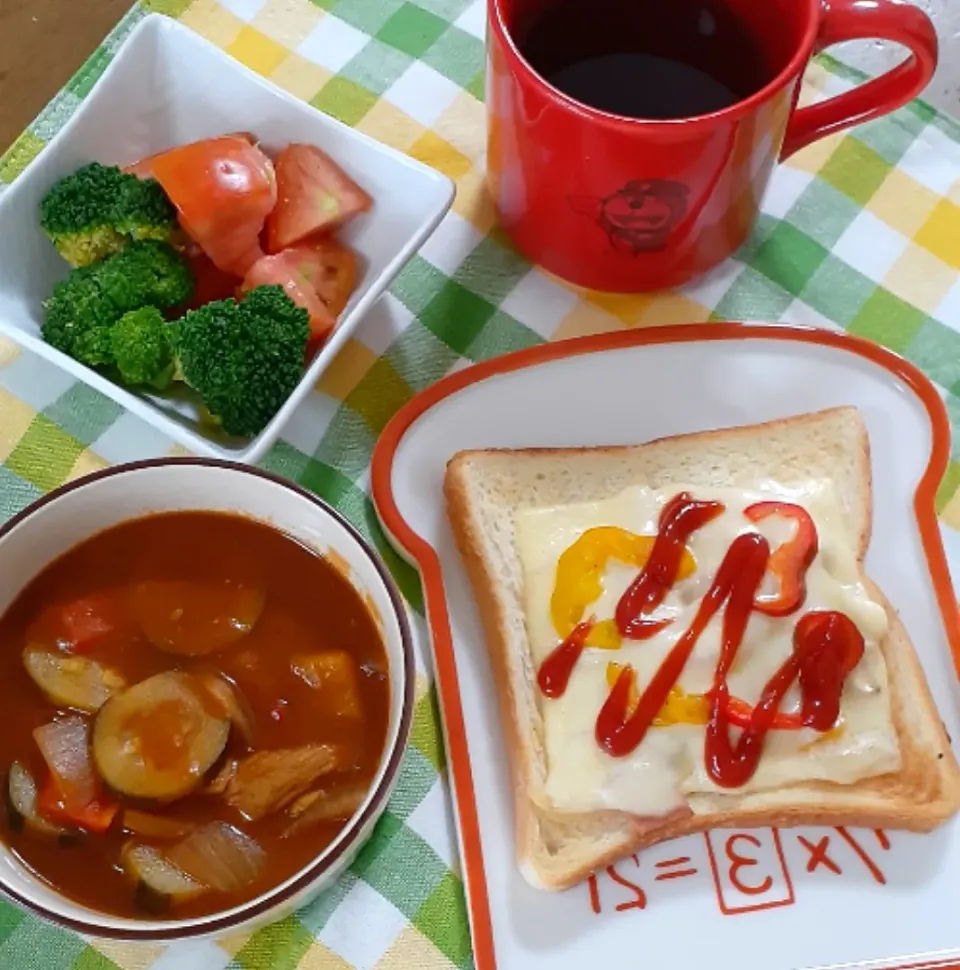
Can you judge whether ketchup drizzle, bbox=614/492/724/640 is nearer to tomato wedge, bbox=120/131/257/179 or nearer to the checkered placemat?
the checkered placemat

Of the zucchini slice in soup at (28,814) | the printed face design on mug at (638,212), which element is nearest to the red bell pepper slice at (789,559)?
the printed face design on mug at (638,212)

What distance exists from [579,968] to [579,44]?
1.16 m

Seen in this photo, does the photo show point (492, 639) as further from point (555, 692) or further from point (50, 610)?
point (50, 610)

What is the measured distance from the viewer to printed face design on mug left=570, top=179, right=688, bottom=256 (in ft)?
4.83

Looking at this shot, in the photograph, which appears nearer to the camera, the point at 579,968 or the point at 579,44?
the point at 579,968

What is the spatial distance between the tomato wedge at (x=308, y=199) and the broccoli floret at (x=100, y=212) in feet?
0.48

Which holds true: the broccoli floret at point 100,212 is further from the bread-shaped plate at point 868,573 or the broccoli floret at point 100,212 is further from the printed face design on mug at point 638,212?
the printed face design on mug at point 638,212

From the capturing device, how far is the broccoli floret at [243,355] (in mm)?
1443

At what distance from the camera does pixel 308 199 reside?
1.61 metres

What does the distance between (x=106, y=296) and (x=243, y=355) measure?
0.71ft

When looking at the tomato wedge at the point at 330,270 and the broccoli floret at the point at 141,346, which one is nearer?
the broccoli floret at the point at 141,346

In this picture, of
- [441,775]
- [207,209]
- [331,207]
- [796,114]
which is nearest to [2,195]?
[207,209]

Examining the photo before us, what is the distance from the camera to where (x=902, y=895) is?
1.42 meters

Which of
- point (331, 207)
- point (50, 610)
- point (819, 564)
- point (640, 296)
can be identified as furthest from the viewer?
point (640, 296)
